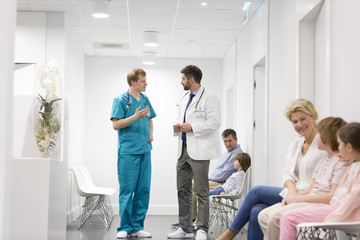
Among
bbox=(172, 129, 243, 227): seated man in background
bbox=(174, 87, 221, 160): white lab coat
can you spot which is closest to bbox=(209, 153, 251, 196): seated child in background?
bbox=(172, 129, 243, 227): seated man in background

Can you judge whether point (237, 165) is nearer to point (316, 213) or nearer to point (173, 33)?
point (173, 33)

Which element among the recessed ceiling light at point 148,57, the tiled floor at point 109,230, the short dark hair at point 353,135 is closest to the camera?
the short dark hair at point 353,135

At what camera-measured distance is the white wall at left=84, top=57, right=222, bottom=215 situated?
9117 millimetres

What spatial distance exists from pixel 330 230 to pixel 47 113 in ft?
10.4

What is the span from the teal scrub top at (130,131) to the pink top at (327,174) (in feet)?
8.04

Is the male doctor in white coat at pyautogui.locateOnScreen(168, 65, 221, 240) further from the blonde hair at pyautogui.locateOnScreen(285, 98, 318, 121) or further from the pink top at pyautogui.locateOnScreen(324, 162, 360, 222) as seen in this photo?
the pink top at pyautogui.locateOnScreen(324, 162, 360, 222)

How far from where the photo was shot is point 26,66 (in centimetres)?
658

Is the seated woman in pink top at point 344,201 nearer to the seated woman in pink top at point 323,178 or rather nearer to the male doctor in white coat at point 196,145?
the seated woman in pink top at point 323,178

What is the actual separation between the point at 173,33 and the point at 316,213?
529 centimetres

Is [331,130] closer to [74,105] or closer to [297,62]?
[297,62]

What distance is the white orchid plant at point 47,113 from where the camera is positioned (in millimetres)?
4862

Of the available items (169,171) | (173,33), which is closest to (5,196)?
(173,33)

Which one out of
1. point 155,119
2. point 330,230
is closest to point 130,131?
point 330,230

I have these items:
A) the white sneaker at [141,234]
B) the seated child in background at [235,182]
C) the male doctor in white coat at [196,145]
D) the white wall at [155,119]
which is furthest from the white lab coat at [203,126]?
the white wall at [155,119]
